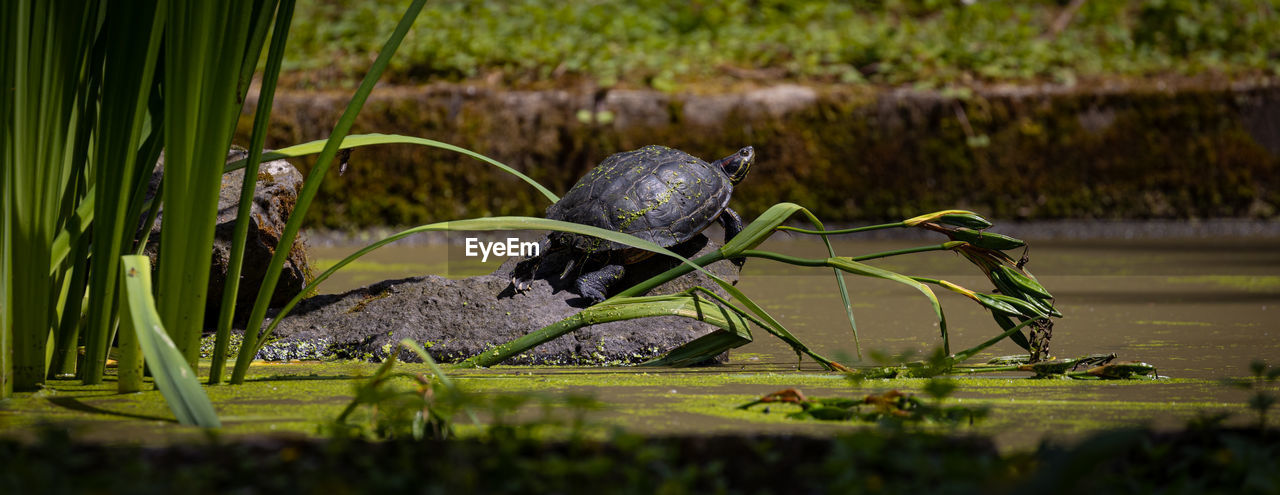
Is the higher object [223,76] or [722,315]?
[223,76]

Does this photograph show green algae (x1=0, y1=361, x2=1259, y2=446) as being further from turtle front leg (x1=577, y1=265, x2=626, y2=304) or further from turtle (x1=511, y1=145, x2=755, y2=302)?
turtle (x1=511, y1=145, x2=755, y2=302)

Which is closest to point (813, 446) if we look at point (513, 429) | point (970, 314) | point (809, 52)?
point (513, 429)

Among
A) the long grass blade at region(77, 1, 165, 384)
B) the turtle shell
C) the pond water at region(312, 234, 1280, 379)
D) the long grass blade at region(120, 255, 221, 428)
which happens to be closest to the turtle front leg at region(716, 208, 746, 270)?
the turtle shell

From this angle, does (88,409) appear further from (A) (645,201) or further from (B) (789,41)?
(B) (789,41)

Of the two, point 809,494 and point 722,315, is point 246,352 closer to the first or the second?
point 722,315

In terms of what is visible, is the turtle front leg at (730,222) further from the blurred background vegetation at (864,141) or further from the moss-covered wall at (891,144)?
the moss-covered wall at (891,144)

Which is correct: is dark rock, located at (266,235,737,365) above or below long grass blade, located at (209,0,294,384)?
below
